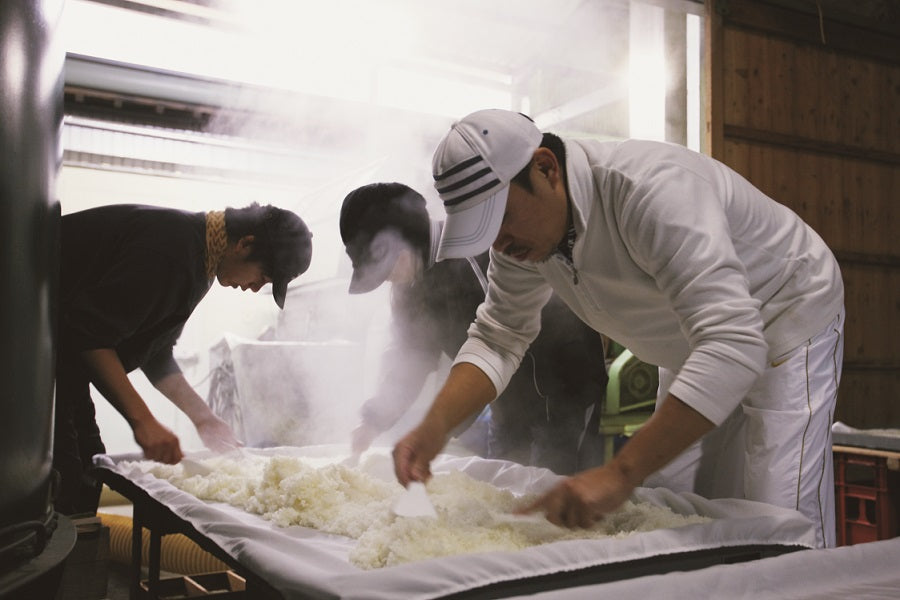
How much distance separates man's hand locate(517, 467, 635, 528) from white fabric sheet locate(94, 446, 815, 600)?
6 centimetres

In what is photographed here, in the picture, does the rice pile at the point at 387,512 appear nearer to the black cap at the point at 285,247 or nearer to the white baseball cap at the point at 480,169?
the white baseball cap at the point at 480,169

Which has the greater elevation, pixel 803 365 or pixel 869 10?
pixel 869 10

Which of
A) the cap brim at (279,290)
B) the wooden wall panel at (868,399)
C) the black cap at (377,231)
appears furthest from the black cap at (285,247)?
the wooden wall panel at (868,399)

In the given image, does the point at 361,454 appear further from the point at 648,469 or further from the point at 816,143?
the point at 816,143

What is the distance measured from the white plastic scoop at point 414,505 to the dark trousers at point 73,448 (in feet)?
4.39

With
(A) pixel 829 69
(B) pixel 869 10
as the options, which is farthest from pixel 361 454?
(B) pixel 869 10

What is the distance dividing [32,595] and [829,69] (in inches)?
181

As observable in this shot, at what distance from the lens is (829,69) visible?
4125 millimetres

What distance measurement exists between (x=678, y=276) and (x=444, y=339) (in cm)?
143

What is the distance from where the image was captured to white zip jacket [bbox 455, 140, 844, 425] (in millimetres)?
1121

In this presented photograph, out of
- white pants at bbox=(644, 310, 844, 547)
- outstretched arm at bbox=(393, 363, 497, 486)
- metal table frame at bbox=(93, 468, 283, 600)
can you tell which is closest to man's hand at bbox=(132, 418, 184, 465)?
metal table frame at bbox=(93, 468, 283, 600)

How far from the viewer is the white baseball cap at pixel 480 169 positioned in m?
1.24

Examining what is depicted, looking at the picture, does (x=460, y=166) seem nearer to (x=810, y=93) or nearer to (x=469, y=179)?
(x=469, y=179)

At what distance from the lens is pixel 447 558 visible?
3.01ft
